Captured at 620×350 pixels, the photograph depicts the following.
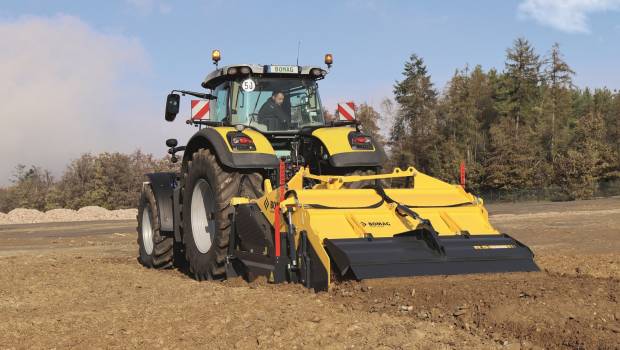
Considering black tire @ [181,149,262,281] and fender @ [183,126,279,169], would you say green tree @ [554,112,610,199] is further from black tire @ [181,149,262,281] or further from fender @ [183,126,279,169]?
fender @ [183,126,279,169]

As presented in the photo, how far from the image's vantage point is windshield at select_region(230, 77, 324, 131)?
Result: 770cm

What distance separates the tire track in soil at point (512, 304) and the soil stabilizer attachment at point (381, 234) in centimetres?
13

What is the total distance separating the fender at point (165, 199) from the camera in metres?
8.62

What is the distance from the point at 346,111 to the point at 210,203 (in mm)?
2060

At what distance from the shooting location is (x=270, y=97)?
7.82 m

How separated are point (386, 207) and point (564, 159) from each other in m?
45.1

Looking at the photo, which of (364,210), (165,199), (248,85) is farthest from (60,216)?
(364,210)

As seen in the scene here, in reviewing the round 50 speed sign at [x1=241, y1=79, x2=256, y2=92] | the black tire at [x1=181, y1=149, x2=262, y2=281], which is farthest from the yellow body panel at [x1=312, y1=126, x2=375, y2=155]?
the round 50 speed sign at [x1=241, y1=79, x2=256, y2=92]

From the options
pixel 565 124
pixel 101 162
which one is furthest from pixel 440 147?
pixel 101 162

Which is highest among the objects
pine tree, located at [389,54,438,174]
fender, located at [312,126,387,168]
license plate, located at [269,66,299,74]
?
pine tree, located at [389,54,438,174]

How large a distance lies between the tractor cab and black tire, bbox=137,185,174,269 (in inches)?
69.6

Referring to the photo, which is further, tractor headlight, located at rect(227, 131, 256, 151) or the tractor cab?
the tractor cab

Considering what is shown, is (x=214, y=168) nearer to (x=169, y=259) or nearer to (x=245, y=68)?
(x=245, y=68)

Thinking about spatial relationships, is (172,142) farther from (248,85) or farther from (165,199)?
(248,85)
